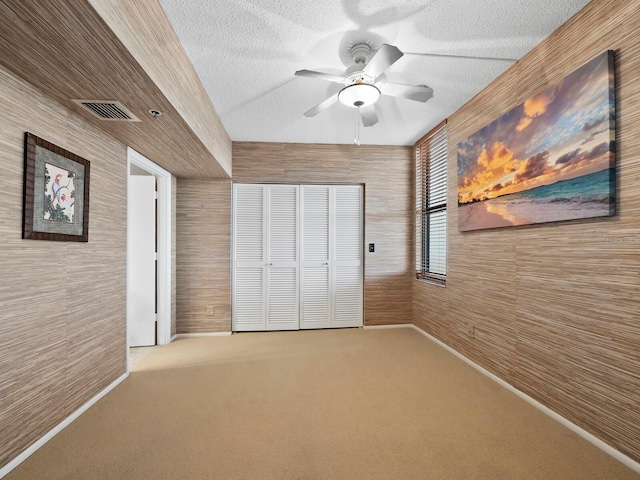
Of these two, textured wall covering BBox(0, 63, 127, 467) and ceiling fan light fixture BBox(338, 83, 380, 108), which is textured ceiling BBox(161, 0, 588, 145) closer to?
ceiling fan light fixture BBox(338, 83, 380, 108)

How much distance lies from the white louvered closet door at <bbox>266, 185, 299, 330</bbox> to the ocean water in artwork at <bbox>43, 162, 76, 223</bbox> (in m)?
2.39

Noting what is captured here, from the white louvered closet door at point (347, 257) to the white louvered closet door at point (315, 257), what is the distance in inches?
4.2

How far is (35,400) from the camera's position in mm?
1848

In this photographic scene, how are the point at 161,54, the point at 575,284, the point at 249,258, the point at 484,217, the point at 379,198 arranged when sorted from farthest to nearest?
the point at 379,198
the point at 249,258
the point at 484,217
the point at 575,284
the point at 161,54

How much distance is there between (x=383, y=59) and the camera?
1.85 metres

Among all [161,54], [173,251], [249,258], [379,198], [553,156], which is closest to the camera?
[161,54]

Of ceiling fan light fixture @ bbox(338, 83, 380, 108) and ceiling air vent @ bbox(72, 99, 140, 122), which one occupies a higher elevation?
ceiling fan light fixture @ bbox(338, 83, 380, 108)

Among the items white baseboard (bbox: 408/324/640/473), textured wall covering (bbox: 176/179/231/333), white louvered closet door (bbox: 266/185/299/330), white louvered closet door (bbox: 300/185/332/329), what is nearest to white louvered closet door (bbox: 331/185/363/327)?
white louvered closet door (bbox: 300/185/332/329)

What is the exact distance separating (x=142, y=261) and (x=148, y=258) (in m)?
0.08

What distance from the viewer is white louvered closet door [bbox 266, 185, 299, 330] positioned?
4.29 metres

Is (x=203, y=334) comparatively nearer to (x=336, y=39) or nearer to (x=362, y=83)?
(x=362, y=83)

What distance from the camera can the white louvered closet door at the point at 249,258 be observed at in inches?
167

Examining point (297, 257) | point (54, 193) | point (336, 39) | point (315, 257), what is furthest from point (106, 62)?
point (315, 257)

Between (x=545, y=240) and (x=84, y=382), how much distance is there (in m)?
3.52
